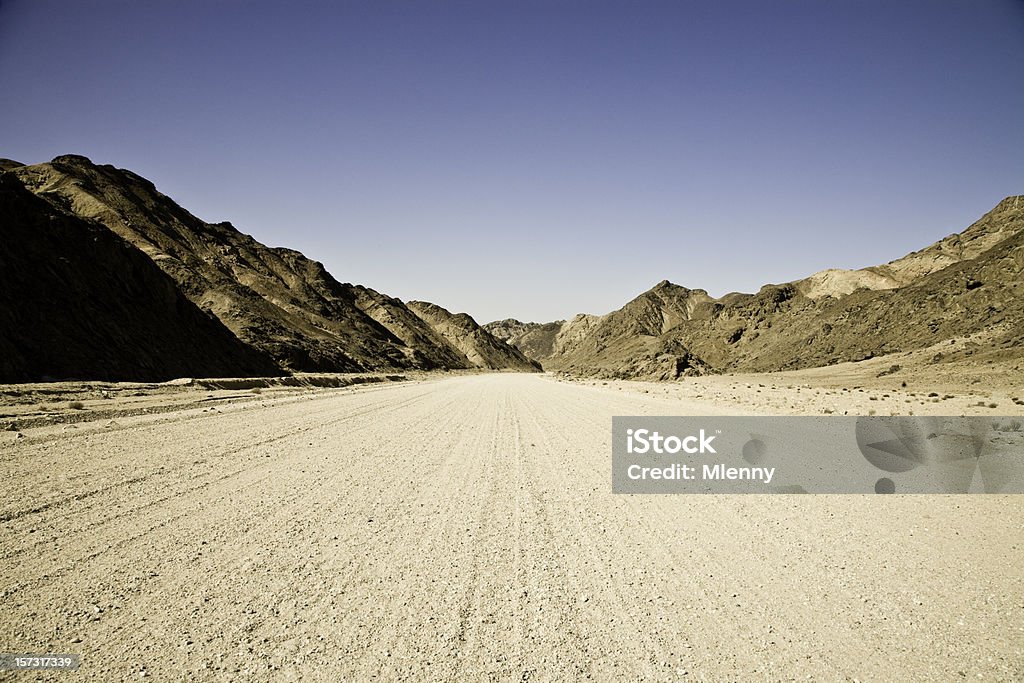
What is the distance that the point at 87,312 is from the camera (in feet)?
96.2

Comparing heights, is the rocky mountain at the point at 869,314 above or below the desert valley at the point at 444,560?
above

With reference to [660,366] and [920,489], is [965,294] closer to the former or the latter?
[660,366]

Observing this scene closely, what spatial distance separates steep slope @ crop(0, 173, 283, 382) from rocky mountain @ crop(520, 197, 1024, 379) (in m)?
45.5

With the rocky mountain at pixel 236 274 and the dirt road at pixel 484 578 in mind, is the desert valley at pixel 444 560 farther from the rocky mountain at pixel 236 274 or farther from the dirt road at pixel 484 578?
the rocky mountain at pixel 236 274

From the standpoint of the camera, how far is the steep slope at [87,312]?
24719 millimetres

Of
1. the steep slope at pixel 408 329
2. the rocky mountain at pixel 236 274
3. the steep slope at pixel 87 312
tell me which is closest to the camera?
the steep slope at pixel 87 312

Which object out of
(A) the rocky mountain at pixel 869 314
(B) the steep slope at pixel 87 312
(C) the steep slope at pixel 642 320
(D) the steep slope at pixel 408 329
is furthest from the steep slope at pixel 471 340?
(B) the steep slope at pixel 87 312

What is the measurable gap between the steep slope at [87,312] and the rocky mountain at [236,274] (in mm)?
2220

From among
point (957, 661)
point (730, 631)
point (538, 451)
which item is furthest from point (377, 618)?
point (538, 451)

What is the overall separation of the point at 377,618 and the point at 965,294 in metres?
56.0

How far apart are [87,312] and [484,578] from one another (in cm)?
3523

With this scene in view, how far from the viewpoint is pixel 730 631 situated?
3.71 m

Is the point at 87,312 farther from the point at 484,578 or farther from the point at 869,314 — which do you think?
the point at 869,314

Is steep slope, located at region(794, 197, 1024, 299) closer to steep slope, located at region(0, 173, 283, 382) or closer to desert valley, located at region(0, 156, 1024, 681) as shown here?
desert valley, located at region(0, 156, 1024, 681)
